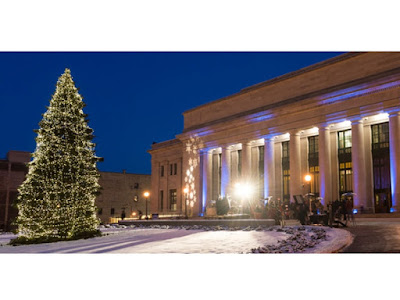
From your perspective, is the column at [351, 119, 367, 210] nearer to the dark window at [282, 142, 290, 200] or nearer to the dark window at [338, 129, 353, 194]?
the dark window at [338, 129, 353, 194]

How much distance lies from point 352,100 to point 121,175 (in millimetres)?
40727

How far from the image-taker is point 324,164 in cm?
3391

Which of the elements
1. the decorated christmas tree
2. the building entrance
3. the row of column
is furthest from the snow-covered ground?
the building entrance

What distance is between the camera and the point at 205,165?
45875 millimetres

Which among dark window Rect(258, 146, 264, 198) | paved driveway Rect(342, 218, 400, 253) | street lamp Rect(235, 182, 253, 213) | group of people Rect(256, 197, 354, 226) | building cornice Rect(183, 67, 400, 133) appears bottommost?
paved driveway Rect(342, 218, 400, 253)

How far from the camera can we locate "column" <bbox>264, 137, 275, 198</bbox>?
127 ft

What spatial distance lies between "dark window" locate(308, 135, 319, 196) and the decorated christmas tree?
A: 23.4 metres

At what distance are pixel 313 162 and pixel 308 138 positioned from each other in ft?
7.33

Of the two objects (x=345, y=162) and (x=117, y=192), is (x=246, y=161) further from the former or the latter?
(x=117, y=192)

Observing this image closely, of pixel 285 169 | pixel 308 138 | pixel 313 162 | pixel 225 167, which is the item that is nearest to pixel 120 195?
pixel 225 167

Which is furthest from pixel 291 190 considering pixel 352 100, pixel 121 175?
pixel 121 175

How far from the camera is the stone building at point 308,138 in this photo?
3136cm

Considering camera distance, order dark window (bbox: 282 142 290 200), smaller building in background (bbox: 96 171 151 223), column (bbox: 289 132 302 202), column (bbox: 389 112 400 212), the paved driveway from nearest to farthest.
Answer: the paved driveway, column (bbox: 389 112 400 212), column (bbox: 289 132 302 202), dark window (bbox: 282 142 290 200), smaller building in background (bbox: 96 171 151 223)
